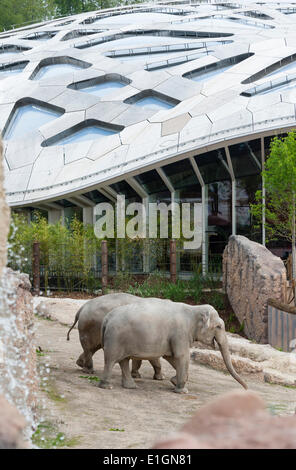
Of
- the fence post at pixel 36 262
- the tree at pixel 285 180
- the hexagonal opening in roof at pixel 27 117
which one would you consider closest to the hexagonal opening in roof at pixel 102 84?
the hexagonal opening in roof at pixel 27 117

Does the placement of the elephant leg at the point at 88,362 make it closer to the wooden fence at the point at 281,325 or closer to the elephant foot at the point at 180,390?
the elephant foot at the point at 180,390

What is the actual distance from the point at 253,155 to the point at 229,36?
9.22 meters

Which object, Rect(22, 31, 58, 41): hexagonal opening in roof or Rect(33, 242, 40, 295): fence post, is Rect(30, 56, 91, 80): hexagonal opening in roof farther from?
Rect(33, 242, 40, 295): fence post

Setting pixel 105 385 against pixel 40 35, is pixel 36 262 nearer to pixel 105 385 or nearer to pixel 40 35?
pixel 105 385

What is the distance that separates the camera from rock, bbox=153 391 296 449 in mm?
2092

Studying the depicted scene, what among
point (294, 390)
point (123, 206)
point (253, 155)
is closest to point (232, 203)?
point (253, 155)

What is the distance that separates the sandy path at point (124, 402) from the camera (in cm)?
519

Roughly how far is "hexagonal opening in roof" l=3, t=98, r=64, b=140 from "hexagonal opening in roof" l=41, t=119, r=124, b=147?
3.60 ft

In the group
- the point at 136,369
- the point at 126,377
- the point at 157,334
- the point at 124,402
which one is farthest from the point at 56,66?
the point at 124,402

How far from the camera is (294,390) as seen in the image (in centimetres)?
795

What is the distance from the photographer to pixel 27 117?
22469 mm

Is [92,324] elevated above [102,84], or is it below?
below

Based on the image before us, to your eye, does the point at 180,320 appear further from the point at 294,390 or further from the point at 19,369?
the point at 19,369

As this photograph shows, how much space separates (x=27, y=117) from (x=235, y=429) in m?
21.4
